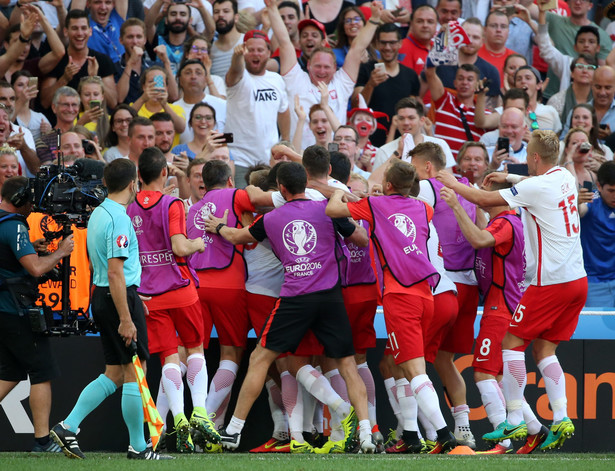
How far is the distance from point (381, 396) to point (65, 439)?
10.1 feet

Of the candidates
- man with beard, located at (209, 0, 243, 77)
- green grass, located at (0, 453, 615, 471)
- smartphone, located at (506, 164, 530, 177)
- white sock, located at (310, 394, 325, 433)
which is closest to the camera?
green grass, located at (0, 453, 615, 471)

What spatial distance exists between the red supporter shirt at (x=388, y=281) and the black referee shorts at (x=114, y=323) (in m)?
1.92

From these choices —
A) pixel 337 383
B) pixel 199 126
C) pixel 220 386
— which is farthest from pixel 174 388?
pixel 199 126

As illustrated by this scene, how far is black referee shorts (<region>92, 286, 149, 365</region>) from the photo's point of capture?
7.18 m

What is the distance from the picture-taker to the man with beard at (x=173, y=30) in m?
13.8

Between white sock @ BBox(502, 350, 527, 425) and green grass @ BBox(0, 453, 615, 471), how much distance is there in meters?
0.41

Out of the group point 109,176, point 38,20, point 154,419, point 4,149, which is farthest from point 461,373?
point 38,20

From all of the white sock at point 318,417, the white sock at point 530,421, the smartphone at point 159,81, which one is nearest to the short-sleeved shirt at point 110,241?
the white sock at point 318,417

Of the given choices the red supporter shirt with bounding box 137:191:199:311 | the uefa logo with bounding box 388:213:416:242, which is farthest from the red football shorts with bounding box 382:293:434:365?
the red supporter shirt with bounding box 137:191:199:311

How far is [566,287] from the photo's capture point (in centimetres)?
785

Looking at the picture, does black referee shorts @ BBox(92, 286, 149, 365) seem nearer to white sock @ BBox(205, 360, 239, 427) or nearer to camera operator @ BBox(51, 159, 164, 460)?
camera operator @ BBox(51, 159, 164, 460)

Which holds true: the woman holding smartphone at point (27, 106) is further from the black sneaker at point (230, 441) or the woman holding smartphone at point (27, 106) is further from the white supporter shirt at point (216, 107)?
the black sneaker at point (230, 441)

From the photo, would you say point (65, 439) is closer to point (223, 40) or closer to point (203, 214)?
point (203, 214)

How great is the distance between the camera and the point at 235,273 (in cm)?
874
